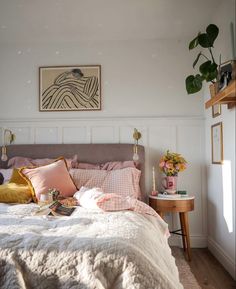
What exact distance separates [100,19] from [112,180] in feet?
5.31

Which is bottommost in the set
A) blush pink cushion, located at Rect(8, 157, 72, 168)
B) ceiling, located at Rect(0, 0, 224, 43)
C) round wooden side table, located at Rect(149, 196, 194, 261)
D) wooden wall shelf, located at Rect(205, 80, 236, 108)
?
round wooden side table, located at Rect(149, 196, 194, 261)

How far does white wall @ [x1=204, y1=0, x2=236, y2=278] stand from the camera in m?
Answer: 2.27

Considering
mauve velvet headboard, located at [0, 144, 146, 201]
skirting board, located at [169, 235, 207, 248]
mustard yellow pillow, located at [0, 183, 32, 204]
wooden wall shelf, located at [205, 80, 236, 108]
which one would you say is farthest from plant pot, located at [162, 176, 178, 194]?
mustard yellow pillow, located at [0, 183, 32, 204]

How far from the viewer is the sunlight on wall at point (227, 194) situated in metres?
2.33

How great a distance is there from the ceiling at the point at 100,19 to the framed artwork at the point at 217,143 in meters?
1.11

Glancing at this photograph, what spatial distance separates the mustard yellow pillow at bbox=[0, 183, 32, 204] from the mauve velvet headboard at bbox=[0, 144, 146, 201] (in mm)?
807

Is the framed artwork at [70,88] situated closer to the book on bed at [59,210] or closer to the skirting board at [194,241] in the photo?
the book on bed at [59,210]

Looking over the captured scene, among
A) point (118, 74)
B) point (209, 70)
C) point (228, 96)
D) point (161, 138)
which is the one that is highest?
point (118, 74)

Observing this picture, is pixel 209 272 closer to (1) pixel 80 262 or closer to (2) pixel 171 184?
(2) pixel 171 184

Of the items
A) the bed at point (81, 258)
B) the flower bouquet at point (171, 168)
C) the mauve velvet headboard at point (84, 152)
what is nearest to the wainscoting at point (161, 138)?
the mauve velvet headboard at point (84, 152)

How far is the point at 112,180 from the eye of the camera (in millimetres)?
2795

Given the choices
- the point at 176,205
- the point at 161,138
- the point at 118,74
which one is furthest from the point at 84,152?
the point at 176,205

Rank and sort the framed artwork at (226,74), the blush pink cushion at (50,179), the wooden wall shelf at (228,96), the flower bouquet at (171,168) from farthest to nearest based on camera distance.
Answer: the flower bouquet at (171,168) < the blush pink cushion at (50,179) < the framed artwork at (226,74) < the wooden wall shelf at (228,96)

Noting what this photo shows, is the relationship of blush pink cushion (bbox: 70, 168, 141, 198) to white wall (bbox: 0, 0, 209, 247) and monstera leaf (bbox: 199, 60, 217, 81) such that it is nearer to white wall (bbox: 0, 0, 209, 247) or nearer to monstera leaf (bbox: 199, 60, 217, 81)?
white wall (bbox: 0, 0, 209, 247)
